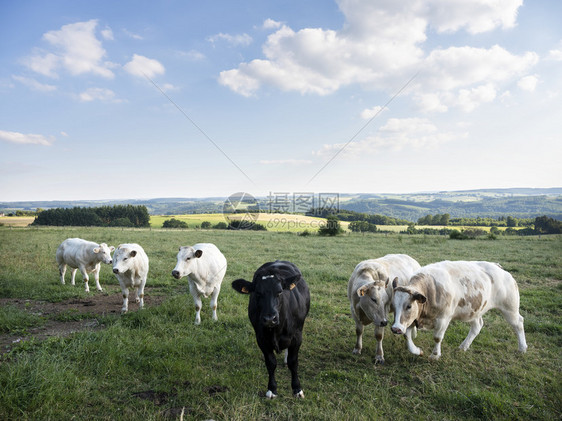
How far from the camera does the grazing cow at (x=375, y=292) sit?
222 inches

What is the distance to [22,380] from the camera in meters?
4.18

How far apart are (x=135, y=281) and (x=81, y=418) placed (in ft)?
18.7

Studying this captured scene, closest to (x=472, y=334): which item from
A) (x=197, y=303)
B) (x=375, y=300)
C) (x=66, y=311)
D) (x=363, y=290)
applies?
(x=375, y=300)

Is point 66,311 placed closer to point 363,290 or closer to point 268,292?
point 268,292

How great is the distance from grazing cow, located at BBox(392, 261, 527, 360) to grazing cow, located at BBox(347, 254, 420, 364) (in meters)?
0.31

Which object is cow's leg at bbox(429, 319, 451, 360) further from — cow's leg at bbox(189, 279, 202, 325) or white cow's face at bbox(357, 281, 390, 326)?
cow's leg at bbox(189, 279, 202, 325)

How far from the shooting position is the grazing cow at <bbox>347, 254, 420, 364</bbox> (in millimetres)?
5629

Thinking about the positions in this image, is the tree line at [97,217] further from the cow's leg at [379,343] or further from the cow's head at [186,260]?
the cow's leg at [379,343]

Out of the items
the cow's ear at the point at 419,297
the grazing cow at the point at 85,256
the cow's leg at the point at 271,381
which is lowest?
the cow's leg at the point at 271,381

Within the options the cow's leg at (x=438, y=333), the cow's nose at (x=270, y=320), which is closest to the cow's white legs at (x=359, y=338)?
the cow's leg at (x=438, y=333)

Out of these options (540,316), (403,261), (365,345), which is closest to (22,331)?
(365,345)

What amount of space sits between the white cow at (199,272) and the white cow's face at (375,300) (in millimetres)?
4077

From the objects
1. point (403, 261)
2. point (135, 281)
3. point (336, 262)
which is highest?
point (403, 261)

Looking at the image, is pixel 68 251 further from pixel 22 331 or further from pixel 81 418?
pixel 81 418
